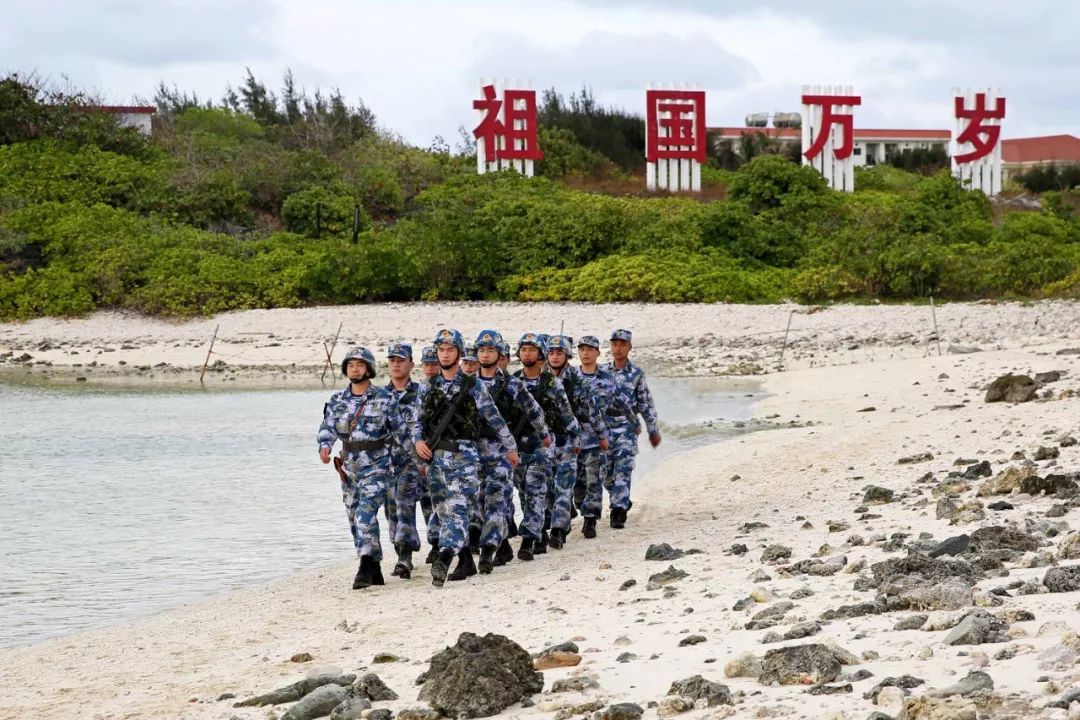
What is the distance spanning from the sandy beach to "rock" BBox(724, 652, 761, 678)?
13mm

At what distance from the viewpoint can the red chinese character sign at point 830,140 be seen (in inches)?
1848

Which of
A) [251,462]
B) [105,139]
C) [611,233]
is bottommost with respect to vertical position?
[251,462]

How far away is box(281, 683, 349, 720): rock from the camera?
20.8 feet

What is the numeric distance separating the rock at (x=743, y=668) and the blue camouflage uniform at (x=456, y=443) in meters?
4.23

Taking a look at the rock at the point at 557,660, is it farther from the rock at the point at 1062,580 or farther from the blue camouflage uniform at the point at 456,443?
the blue camouflage uniform at the point at 456,443

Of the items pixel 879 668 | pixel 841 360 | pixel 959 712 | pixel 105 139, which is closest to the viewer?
pixel 959 712

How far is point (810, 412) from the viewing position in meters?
19.7

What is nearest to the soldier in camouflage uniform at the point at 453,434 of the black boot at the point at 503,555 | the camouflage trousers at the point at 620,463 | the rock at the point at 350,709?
the black boot at the point at 503,555

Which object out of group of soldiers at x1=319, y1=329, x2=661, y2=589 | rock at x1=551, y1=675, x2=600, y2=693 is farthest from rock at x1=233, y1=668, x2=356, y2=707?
group of soldiers at x1=319, y1=329, x2=661, y2=589

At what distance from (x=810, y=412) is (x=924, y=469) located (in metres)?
6.84

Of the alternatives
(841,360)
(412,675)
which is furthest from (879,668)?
(841,360)

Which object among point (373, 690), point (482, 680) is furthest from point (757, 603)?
point (373, 690)

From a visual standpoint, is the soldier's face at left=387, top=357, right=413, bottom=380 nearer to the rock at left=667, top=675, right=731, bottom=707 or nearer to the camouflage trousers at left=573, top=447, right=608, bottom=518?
the camouflage trousers at left=573, top=447, right=608, bottom=518

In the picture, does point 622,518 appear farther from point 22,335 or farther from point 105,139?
point 105,139
